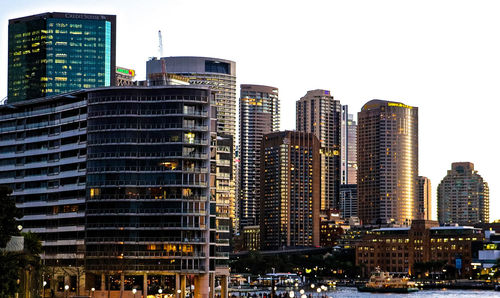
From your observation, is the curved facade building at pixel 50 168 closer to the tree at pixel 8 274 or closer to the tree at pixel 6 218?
the tree at pixel 6 218

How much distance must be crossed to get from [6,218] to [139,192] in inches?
3034

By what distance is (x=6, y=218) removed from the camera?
90188mm

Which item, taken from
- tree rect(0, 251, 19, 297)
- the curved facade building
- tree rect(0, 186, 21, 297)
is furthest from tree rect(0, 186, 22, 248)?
the curved facade building

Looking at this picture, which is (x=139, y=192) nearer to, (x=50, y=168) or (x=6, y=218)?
(x=50, y=168)

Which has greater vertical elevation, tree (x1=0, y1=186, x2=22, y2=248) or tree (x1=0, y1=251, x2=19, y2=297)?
tree (x1=0, y1=186, x2=22, y2=248)

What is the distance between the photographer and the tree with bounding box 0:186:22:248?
88750 millimetres

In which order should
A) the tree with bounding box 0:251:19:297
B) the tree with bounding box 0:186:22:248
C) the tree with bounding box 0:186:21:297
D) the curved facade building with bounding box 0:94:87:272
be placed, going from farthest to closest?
the curved facade building with bounding box 0:94:87:272, the tree with bounding box 0:186:22:248, the tree with bounding box 0:186:21:297, the tree with bounding box 0:251:19:297

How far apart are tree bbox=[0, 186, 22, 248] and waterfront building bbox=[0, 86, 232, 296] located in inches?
2857

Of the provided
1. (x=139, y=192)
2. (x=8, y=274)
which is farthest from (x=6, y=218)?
(x=139, y=192)

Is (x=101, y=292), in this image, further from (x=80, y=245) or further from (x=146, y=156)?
(x=146, y=156)

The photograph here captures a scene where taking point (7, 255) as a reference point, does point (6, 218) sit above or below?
above

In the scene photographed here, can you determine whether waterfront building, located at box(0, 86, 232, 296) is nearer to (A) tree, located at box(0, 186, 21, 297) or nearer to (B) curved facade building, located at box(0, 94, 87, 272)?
(B) curved facade building, located at box(0, 94, 87, 272)

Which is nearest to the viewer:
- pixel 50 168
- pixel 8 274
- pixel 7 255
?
pixel 8 274

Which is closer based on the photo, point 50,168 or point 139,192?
point 139,192
